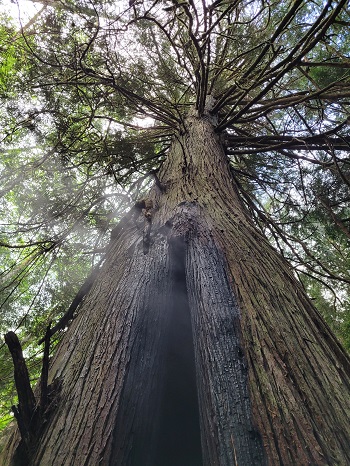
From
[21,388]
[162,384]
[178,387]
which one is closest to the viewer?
[21,388]

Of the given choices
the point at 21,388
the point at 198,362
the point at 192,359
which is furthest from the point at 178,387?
the point at 21,388

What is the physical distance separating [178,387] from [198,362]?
0.30 metres

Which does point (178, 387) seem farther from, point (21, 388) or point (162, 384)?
point (21, 388)

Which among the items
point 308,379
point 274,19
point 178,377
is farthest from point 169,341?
point 274,19

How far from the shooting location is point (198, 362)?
1.13 meters

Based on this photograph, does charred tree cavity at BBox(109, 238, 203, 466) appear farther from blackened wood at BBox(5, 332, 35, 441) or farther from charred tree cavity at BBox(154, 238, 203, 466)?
blackened wood at BBox(5, 332, 35, 441)

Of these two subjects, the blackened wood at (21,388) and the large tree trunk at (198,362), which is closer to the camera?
the large tree trunk at (198,362)

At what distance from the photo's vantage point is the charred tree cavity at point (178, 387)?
1205 millimetres

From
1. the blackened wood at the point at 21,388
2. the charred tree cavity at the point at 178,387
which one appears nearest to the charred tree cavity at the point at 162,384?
the charred tree cavity at the point at 178,387

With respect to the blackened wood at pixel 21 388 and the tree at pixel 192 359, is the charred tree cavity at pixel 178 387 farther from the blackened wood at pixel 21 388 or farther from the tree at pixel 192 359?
the blackened wood at pixel 21 388

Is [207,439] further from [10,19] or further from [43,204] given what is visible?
[10,19]

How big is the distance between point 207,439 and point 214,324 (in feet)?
1.22

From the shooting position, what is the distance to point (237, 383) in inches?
38.5

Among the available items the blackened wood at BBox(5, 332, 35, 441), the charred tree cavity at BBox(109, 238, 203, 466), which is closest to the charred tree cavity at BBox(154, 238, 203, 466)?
the charred tree cavity at BBox(109, 238, 203, 466)
